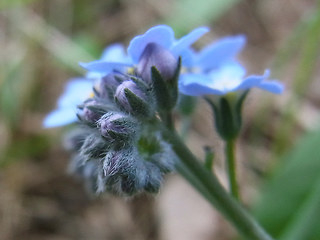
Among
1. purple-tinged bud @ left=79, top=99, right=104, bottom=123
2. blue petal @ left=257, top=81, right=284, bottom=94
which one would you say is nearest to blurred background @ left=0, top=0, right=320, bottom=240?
blue petal @ left=257, top=81, right=284, bottom=94

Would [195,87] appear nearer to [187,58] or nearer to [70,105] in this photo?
[187,58]

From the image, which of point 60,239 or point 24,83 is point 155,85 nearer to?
Answer: point 60,239

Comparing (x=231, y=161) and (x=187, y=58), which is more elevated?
(x=187, y=58)

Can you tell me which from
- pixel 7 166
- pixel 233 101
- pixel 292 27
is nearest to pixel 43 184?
pixel 7 166

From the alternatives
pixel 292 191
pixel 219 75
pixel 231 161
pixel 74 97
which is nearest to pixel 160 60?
pixel 231 161

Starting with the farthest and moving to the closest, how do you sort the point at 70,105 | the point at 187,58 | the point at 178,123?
1. the point at 178,123
2. the point at 70,105
3. the point at 187,58

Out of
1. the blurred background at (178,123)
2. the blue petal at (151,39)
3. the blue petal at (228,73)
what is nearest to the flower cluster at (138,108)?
the blue petal at (151,39)

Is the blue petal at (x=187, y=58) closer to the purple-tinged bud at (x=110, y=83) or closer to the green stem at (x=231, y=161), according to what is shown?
the purple-tinged bud at (x=110, y=83)
